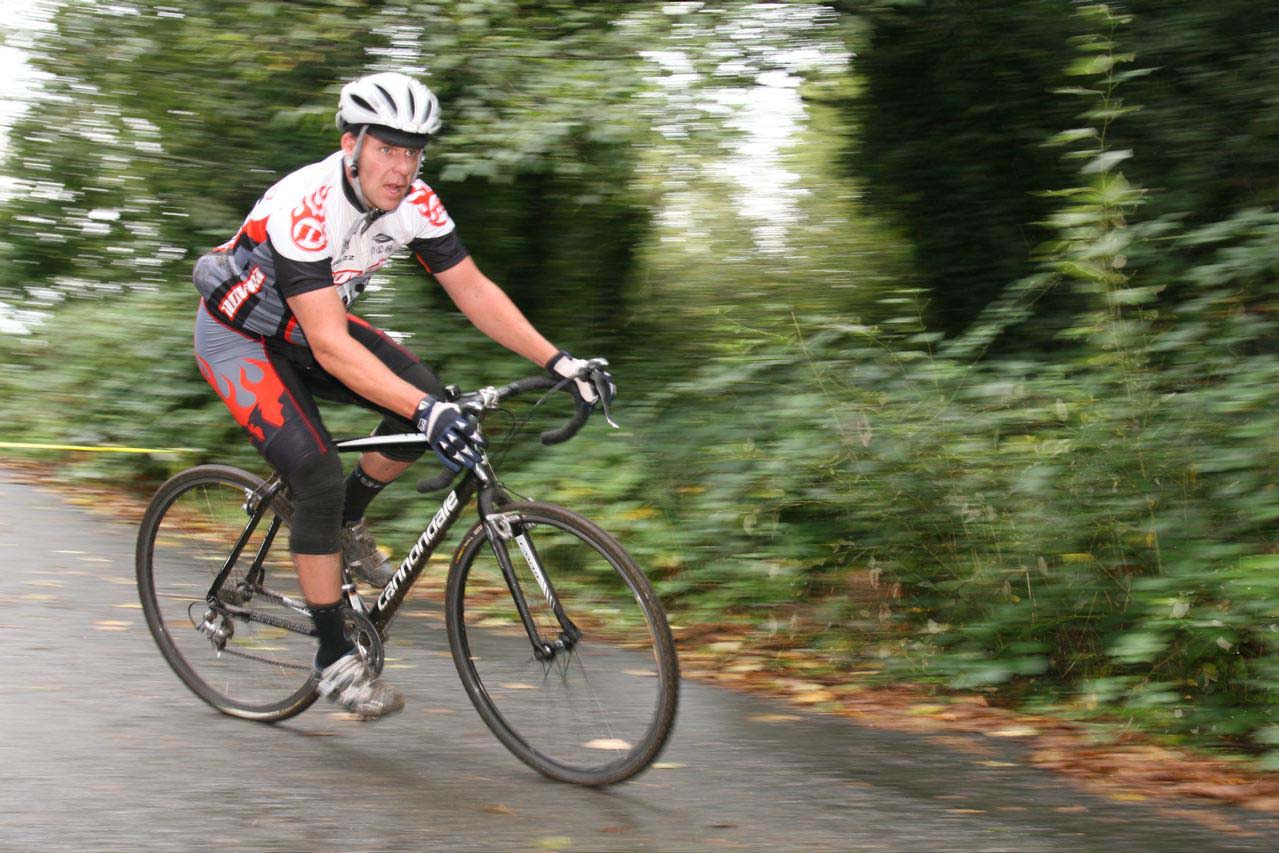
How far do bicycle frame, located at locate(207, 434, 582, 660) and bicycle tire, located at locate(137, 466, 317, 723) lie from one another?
1.4 inches

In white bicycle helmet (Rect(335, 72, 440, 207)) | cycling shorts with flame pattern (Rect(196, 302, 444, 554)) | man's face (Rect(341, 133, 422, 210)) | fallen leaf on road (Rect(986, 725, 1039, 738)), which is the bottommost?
fallen leaf on road (Rect(986, 725, 1039, 738))

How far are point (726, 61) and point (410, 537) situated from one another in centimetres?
327

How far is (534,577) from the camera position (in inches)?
187

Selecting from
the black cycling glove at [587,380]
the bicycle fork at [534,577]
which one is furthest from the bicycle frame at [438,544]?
the black cycling glove at [587,380]

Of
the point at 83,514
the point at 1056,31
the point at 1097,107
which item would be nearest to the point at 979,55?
the point at 1056,31

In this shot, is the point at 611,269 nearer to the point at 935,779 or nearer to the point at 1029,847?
the point at 935,779

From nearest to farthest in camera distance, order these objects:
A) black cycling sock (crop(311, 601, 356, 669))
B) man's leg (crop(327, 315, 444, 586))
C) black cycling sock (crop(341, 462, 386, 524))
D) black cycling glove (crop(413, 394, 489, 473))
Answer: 1. black cycling glove (crop(413, 394, 489, 473))
2. black cycling sock (crop(311, 601, 356, 669))
3. man's leg (crop(327, 315, 444, 586))
4. black cycling sock (crop(341, 462, 386, 524))

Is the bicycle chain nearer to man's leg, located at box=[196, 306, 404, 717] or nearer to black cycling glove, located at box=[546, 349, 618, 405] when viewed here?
man's leg, located at box=[196, 306, 404, 717]

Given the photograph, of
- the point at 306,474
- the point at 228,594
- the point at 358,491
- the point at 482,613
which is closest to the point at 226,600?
the point at 228,594

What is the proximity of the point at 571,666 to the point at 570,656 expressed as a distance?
37 millimetres

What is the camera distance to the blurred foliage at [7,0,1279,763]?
5.88 meters

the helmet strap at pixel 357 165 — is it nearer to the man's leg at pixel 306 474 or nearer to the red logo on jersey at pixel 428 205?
the red logo on jersey at pixel 428 205

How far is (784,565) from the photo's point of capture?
6.86 metres

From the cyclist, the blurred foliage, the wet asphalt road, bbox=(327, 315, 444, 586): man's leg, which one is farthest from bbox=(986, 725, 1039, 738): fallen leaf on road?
bbox=(327, 315, 444, 586): man's leg
